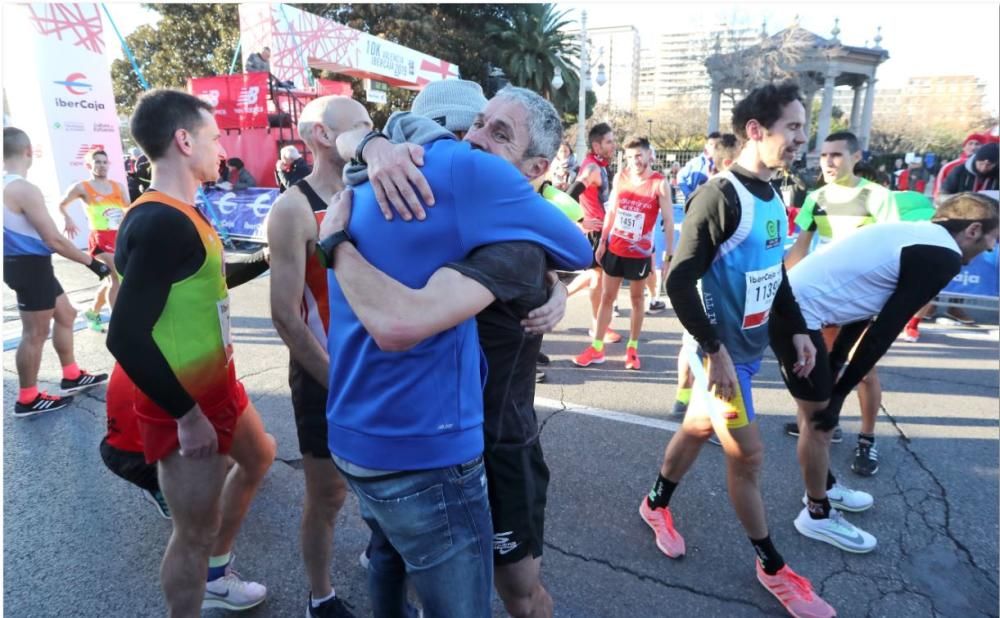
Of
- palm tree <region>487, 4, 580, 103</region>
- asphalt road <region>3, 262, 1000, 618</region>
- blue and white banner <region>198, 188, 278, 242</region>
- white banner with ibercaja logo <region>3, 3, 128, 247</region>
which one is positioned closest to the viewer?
asphalt road <region>3, 262, 1000, 618</region>

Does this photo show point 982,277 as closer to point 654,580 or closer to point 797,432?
point 797,432

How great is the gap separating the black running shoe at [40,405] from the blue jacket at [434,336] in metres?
3.89

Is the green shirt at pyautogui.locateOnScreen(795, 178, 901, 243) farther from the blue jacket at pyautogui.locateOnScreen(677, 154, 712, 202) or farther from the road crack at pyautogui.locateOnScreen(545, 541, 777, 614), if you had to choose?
the blue jacket at pyautogui.locateOnScreen(677, 154, 712, 202)

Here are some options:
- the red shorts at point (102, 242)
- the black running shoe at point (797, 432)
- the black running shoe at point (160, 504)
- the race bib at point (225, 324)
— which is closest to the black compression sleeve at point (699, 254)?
the race bib at point (225, 324)

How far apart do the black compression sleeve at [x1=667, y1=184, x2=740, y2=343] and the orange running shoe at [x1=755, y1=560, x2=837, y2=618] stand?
1.05 meters

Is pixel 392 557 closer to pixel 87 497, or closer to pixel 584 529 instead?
pixel 584 529

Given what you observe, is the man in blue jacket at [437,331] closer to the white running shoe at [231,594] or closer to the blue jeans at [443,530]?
the blue jeans at [443,530]

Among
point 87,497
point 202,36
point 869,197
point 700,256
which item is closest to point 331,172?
point 700,256

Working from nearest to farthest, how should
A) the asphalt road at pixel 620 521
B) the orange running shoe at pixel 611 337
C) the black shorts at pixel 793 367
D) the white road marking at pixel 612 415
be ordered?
the asphalt road at pixel 620 521 → the black shorts at pixel 793 367 → the white road marking at pixel 612 415 → the orange running shoe at pixel 611 337

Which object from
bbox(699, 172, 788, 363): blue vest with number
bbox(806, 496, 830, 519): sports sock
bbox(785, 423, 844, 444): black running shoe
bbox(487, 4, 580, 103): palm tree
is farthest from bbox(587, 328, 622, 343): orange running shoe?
bbox(487, 4, 580, 103): palm tree

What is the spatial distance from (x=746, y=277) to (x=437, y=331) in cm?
167

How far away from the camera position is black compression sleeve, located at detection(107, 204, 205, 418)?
162 cm

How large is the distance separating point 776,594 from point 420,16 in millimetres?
28132

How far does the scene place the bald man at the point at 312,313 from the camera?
6.22 ft
